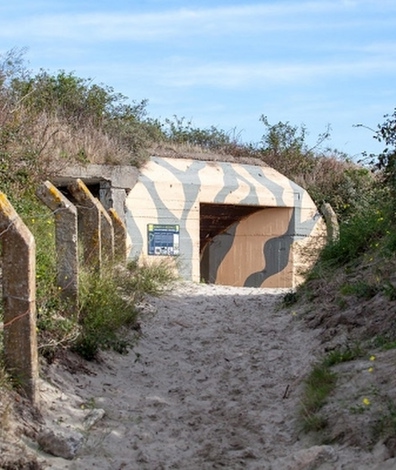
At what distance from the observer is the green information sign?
54.0 ft

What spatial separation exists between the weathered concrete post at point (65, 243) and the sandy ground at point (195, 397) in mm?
834

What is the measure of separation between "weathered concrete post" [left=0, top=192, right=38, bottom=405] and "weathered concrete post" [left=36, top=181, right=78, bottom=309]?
2.19 m

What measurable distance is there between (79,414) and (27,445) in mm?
934

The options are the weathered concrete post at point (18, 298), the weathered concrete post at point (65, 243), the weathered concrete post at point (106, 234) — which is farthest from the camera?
the weathered concrete post at point (106, 234)

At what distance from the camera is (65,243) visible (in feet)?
26.1

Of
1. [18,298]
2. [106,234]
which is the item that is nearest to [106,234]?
[106,234]

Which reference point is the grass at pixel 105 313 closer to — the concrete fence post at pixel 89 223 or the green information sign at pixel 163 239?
the concrete fence post at pixel 89 223

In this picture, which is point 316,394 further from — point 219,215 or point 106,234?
point 219,215

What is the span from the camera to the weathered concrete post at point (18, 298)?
5.63 meters

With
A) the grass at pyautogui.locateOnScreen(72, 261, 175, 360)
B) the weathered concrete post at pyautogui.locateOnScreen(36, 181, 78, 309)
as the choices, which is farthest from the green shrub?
the weathered concrete post at pyautogui.locateOnScreen(36, 181, 78, 309)

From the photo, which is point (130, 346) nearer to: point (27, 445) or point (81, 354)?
point (81, 354)

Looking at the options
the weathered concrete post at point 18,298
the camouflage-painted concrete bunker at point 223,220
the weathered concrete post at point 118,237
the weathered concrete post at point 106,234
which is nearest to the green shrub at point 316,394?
the weathered concrete post at point 18,298

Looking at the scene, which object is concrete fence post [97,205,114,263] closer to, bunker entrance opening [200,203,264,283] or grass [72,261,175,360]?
grass [72,261,175,360]

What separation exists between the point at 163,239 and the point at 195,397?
9.90 m
